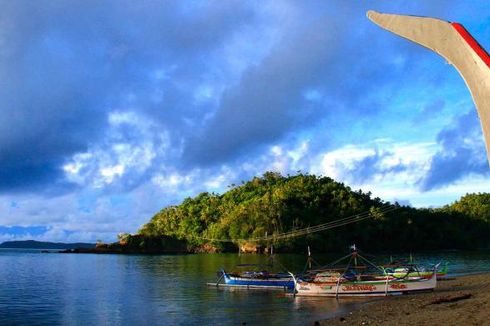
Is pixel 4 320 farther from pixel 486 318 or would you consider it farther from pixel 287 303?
pixel 486 318

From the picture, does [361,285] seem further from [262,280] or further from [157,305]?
[157,305]

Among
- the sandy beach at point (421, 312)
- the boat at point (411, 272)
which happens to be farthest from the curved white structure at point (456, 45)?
the boat at point (411, 272)

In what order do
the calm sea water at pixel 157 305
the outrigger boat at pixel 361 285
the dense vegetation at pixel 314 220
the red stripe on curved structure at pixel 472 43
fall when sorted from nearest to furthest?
the red stripe on curved structure at pixel 472 43 → the calm sea water at pixel 157 305 → the outrigger boat at pixel 361 285 → the dense vegetation at pixel 314 220

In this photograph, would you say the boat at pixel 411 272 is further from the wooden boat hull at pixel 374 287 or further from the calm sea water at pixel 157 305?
the calm sea water at pixel 157 305

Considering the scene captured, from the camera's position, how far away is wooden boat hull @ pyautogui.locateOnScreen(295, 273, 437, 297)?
3406 centimetres

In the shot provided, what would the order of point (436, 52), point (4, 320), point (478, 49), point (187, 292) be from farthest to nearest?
point (187, 292)
point (4, 320)
point (436, 52)
point (478, 49)

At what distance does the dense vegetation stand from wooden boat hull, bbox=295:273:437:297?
78.3 metres

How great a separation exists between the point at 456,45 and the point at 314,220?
397 feet

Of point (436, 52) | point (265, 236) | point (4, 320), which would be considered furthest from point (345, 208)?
point (436, 52)

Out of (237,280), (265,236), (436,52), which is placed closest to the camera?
(436,52)

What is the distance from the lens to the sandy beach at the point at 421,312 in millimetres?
19922

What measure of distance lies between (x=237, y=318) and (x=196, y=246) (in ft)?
361

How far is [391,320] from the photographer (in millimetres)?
21641

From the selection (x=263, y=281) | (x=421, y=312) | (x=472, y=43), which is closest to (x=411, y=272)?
(x=263, y=281)
